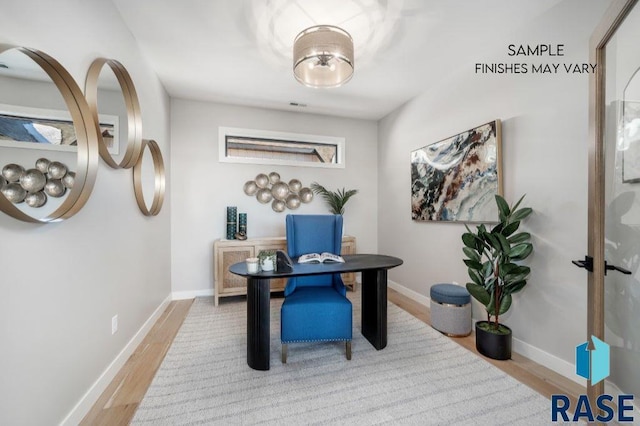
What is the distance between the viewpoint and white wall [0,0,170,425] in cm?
104

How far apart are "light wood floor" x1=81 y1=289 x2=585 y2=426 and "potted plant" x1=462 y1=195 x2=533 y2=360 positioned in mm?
156

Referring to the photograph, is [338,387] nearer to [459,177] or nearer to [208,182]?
[459,177]

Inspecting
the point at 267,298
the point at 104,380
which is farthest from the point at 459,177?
the point at 104,380

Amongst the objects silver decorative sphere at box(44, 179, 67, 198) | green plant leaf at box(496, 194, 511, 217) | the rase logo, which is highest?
silver decorative sphere at box(44, 179, 67, 198)

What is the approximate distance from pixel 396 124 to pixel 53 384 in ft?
13.5

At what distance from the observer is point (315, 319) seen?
1.93m

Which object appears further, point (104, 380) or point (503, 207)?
point (503, 207)

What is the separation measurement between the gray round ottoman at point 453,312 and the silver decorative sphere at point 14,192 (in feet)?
9.49

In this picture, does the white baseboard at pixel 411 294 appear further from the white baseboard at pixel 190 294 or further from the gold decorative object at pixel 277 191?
the white baseboard at pixel 190 294

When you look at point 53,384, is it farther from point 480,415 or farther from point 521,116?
point 521,116

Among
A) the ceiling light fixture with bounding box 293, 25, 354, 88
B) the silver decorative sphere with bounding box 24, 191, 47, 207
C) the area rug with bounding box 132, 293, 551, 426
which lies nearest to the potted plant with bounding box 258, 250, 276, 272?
the area rug with bounding box 132, 293, 551, 426

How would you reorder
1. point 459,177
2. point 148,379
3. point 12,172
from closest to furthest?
point 12,172 → point 148,379 → point 459,177

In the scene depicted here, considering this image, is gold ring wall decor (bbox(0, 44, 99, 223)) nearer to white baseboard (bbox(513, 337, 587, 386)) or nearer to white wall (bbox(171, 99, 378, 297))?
white wall (bbox(171, 99, 378, 297))

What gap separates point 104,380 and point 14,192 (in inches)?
53.9
